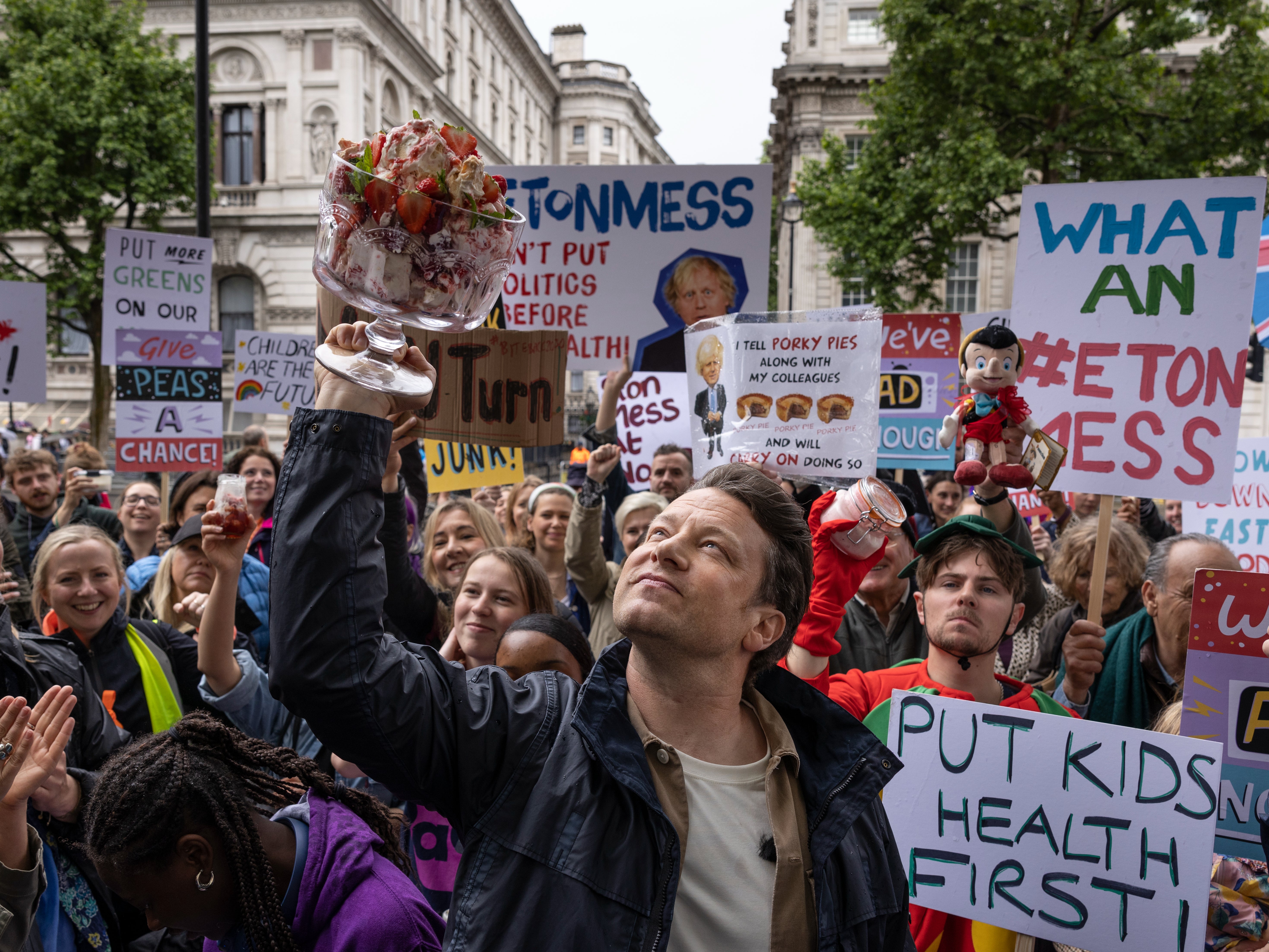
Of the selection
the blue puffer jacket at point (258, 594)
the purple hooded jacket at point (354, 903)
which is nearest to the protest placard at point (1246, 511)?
the purple hooded jacket at point (354, 903)

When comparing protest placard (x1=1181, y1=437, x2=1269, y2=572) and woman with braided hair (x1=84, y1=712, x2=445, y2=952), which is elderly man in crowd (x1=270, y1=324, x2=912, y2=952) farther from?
protest placard (x1=1181, y1=437, x2=1269, y2=572)

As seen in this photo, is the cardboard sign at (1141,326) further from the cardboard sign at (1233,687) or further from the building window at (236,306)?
the building window at (236,306)

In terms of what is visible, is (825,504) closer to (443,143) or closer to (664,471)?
(443,143)

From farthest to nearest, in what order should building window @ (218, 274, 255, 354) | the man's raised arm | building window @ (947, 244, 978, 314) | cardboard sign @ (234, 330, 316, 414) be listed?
building window @ (218, 274, 255, 354), building window @ (947, 244, 978, 314), cardboard sign @ (234, 330, 316, 414), the man's raised arm

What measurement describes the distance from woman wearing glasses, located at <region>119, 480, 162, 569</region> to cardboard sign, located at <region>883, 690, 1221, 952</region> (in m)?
5.21

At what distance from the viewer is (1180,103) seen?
61.7ft

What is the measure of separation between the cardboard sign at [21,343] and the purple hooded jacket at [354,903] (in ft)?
21.2

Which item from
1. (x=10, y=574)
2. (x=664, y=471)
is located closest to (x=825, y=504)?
(x=664, y=471)

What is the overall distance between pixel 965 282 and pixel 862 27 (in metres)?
10.6

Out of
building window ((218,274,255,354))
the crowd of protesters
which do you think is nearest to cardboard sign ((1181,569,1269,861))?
the crowd of protesters

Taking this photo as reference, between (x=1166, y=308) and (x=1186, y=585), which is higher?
(x=1166, y=308)

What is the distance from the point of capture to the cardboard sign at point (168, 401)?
7402mm

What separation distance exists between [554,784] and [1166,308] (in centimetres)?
271

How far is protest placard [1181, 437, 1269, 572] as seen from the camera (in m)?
4.41
